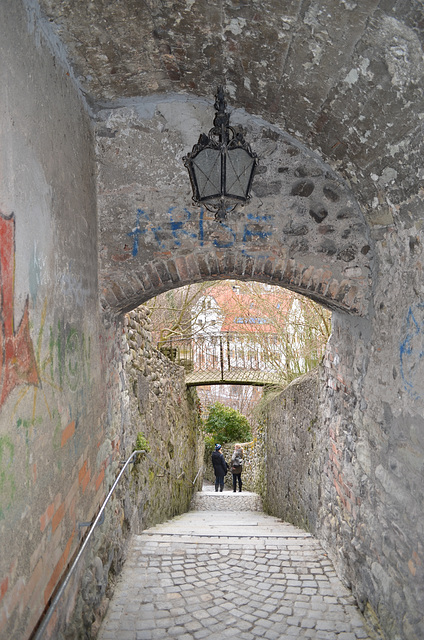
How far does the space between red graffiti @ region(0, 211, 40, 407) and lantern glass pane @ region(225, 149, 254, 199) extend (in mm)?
1421

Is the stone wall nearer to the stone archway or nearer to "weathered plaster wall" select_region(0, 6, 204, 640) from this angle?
the stone archway

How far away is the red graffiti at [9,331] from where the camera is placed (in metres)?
1.85

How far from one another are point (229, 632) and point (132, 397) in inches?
98.8

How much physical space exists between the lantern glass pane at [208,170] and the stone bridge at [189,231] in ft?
1.79

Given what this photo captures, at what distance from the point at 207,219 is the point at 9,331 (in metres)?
2.07

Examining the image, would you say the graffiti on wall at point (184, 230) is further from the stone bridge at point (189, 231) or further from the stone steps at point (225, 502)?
the stone steps at point (225, 502)

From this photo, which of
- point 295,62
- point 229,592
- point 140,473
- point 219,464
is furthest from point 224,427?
point 295,62

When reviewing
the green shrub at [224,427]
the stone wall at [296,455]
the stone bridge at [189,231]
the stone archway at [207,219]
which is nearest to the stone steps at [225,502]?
the stone wall at [296,455]

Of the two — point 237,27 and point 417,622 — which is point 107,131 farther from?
point 417,622

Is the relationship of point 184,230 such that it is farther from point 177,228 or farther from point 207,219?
point 207,219

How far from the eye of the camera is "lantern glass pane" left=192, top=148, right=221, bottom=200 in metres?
2.92

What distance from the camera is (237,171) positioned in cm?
295

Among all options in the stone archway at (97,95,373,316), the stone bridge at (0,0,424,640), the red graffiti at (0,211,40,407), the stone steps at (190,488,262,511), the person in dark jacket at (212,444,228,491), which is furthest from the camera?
the person in dark jacket at (212,444,228,491)

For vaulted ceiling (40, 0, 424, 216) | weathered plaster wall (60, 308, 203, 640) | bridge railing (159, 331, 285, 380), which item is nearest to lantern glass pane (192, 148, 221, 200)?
vaulted ceiling (40, 0, 424, 216)
